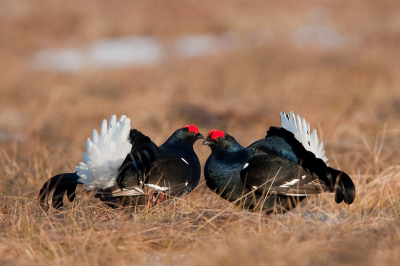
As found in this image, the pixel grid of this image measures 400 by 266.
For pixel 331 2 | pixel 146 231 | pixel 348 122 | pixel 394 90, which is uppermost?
pixel 331 2

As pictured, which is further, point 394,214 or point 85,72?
point 85,72

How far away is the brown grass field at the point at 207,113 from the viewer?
7.95 ft

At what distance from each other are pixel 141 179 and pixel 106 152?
266mm

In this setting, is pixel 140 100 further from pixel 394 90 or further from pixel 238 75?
pixel 394 90

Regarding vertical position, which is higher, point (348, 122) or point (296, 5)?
point (296, 5)

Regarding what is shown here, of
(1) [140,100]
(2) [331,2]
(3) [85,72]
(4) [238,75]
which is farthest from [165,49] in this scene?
(2) [331,2]

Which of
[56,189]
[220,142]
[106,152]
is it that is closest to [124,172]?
[106,152]

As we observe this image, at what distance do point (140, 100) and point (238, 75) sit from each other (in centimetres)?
280

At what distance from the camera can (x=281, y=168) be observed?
3.13m

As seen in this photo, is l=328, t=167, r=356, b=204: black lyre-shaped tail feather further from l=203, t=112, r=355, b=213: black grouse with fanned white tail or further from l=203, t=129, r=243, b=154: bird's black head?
l=203, t=129, r=243, b=154: bird's black head

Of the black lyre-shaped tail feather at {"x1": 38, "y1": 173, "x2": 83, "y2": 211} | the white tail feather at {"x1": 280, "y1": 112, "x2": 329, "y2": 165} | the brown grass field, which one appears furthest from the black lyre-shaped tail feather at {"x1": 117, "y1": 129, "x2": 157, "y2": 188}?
the white tail feather at {"x1": 280, "y1": 112, "x2": 329, "y2": 165}

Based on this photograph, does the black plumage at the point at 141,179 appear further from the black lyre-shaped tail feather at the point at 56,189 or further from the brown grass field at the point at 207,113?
the brown grass field at the point at 207,113

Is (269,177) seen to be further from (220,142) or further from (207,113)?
(207,113)

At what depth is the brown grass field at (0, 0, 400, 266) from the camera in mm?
2422
